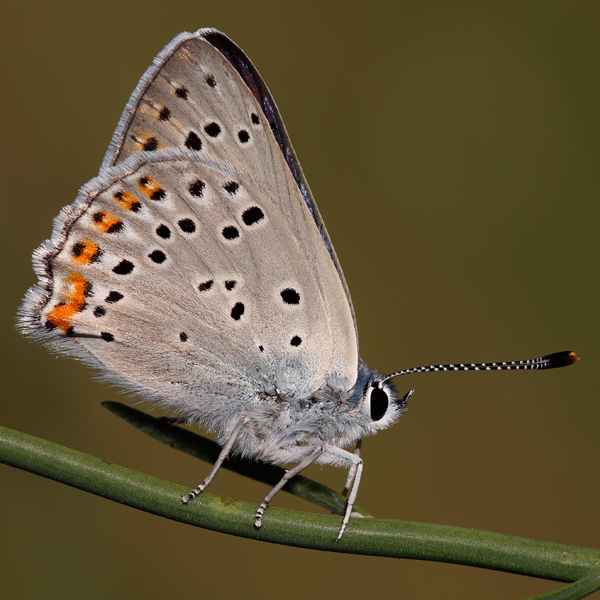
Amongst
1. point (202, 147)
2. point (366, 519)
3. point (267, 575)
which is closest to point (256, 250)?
point (202, 147)

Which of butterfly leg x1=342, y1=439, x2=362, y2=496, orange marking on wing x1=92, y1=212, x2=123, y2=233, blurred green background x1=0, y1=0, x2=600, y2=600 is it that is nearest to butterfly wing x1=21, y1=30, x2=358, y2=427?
orange marking on wing x1=92, y1=212, x2=123, y2=233

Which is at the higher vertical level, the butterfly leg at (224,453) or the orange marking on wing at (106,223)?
the orange marking on wing at (106,223)

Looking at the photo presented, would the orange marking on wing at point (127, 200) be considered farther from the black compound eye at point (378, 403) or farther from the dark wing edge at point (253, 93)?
the black compound eye at point (378, 403)

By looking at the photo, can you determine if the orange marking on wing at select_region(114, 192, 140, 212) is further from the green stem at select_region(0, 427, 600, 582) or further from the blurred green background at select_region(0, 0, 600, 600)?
the blurred green background at select_region(0, 0, 600, 600)

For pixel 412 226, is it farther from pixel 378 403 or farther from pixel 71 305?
pixel 71 305

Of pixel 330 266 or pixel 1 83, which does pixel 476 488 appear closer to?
pixel 330 266

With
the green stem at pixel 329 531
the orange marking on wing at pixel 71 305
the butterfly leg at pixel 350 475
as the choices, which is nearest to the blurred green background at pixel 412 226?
the butterfly leg at pixel 350 475

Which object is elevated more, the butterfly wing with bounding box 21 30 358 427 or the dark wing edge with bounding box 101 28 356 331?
the dark wing edge with bounding box 101 28 356 331
